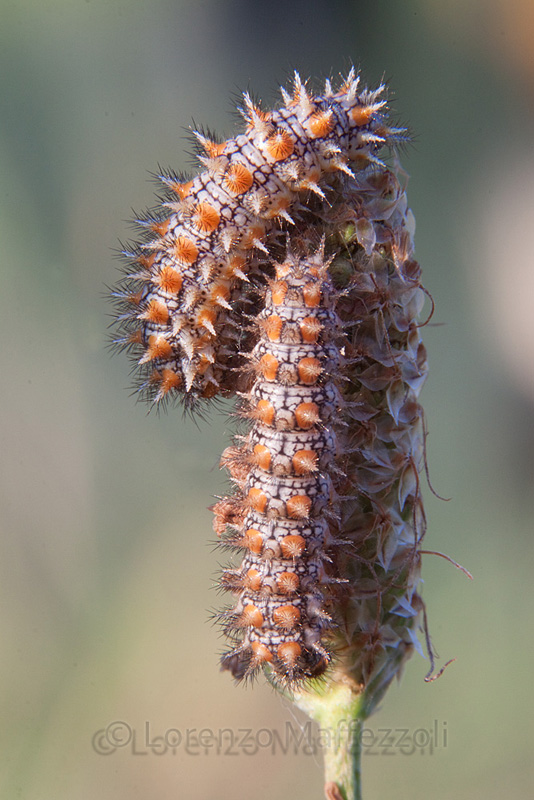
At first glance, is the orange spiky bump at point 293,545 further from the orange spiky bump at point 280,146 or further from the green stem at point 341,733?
the orange spiky bump at point 280,146

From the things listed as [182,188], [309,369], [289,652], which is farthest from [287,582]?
[182,188]

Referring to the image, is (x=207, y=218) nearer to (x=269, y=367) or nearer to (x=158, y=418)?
(x=269, y=367)

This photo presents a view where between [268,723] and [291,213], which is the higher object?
[291,213]

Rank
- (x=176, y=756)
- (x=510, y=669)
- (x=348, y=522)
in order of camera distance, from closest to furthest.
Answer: (x=348, y=522), (x=176, y=756), (x=510, y=669)

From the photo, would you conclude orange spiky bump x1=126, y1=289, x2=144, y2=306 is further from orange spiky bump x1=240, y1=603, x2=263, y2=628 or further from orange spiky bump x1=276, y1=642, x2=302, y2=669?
orange spiky bump x1=276, y1=642, x2=302, y2=669

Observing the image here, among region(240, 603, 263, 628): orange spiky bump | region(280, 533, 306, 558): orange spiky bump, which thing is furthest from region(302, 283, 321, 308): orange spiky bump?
region(240, 603, 263, 628): orange spiky bump

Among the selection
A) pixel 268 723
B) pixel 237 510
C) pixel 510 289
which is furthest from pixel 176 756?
pixel 510 289

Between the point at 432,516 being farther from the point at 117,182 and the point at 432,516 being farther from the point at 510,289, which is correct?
the point at 117,182
